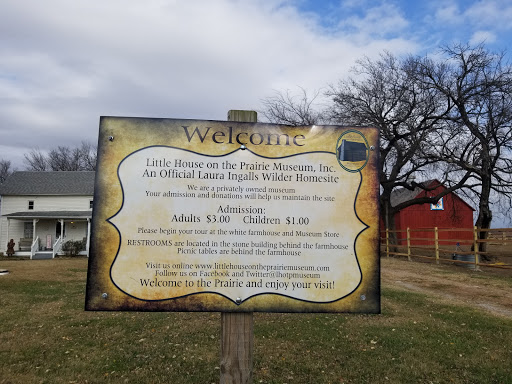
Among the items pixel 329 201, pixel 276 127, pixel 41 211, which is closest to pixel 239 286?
pixel 329 201

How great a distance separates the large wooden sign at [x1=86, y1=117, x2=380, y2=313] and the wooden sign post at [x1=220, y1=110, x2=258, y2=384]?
0.20 meters

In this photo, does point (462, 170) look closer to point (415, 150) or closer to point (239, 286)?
point (415, 150)

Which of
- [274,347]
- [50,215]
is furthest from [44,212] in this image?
[274,347]

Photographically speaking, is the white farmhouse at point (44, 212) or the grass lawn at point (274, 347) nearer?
the grass lawn at point (274, 347)

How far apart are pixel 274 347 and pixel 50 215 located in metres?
25.1

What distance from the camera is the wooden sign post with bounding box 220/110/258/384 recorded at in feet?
9.11

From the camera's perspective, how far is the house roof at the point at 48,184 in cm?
2788

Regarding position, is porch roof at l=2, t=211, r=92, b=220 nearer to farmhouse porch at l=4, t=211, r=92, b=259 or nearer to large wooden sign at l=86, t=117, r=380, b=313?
farmhouse porch at l=4, t=211, r=92, b=259

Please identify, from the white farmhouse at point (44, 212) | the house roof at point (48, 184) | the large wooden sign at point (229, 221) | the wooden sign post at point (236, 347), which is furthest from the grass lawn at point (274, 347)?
the house roof at point (48, 184)

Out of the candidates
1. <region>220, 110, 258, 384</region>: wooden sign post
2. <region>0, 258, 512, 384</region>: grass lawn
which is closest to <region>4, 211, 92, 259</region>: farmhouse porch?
<region>0, 258, 512, 384</region>: grass lawn

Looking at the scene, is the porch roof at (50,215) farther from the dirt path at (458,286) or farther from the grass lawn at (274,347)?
the dirt path at (458,286)

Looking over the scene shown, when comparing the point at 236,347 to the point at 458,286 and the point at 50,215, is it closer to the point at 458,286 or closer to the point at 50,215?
the point at 458,286

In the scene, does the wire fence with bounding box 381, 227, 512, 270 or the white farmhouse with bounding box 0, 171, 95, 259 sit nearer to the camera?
the wire fence with bounding box 381, 227, 512, 270

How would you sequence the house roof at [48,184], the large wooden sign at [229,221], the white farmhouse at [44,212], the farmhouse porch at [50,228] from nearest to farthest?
the large wooden sign at [229,221]
the farmhouse porch at [50,228]
the white farmhouse at [44,212]
the house roof at [48,184]
